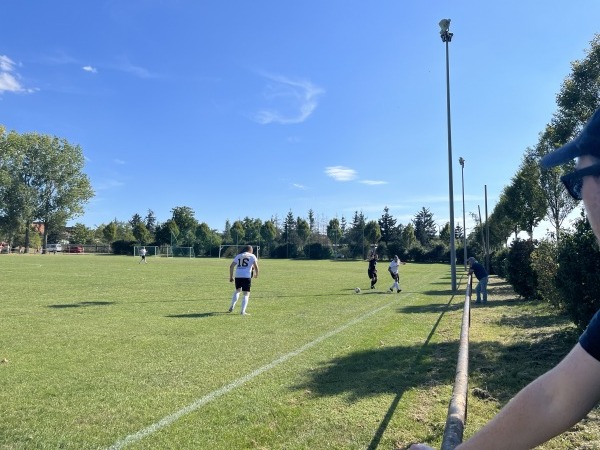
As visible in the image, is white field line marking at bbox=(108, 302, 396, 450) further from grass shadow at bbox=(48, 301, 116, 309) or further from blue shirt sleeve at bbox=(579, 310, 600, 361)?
grass shadow at bbox=(48, 301, 116, 309)

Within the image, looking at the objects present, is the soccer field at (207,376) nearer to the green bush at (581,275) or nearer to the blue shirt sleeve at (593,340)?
the green bush at (581,275)

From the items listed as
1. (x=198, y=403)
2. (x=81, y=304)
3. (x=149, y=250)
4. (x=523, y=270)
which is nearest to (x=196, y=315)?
(x=81, y=304)

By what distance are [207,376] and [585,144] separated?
20.3 feet

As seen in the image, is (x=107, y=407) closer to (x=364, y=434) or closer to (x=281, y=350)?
(x=364, y=434)

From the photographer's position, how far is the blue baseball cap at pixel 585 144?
1017 mm

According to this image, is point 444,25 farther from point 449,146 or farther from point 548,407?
point 548,407

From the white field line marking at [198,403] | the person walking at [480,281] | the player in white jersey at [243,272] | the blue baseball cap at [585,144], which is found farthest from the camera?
the person walking at [480,281]

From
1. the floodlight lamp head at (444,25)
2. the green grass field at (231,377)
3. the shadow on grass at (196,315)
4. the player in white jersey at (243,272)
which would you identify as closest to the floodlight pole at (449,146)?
the floodlight lamp head at (444,25)

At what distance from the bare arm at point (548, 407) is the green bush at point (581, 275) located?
8.70 meters

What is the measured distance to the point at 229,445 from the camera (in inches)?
166

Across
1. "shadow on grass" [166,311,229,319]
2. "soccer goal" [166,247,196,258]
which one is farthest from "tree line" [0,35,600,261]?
"shadow on grass" [166,311,229,319]

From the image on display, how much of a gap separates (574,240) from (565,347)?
214 centimetres

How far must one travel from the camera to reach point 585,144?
1.04 metres

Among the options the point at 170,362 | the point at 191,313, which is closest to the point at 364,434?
the point at 170,362
